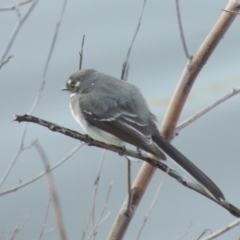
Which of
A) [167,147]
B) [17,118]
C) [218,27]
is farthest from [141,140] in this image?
[17,118]

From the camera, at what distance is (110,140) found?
3229mm

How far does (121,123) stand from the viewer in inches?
125

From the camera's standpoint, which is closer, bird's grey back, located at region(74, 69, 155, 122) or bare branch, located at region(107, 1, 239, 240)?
bare branch, located at region(107, 1, 239, 240)

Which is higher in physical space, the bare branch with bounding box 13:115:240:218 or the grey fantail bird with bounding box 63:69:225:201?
the grey fantail bird with bounding box 63:69:225:201

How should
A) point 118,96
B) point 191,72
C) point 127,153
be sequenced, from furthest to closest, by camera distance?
point 118,96 < point 191,72 < point 127,153

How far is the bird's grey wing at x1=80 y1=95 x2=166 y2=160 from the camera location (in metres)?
3.04

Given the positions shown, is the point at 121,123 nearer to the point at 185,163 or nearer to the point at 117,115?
the point at 117,115

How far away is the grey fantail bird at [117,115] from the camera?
117 inches

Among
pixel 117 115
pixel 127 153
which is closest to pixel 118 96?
pixel 117 115

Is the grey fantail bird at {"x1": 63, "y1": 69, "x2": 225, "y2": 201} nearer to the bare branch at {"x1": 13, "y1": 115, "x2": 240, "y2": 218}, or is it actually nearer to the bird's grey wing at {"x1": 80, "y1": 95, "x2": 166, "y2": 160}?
the bird's grey wing at {"x1": 80, "y1": 95, "x2": 166, "y2": 160}

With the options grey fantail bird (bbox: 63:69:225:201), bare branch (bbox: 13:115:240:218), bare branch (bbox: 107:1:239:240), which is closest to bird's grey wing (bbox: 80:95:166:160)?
grey fantail bird (bbox: 63:69:225:201)

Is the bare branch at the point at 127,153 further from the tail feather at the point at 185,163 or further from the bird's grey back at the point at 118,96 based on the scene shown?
the bird's grey back at the point at 118,96

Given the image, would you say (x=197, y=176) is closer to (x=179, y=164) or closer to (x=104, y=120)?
(x=179, y=164)

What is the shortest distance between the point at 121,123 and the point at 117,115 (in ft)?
0.25
